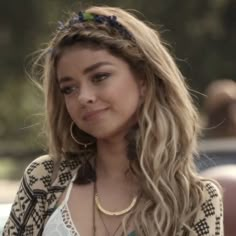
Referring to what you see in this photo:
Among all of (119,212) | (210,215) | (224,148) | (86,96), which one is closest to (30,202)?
(119,212)

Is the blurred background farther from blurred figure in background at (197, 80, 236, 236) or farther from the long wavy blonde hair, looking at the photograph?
the long wavy blonde hair

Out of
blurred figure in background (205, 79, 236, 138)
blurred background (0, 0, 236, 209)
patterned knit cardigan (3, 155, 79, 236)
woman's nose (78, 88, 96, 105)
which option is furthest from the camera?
blurred background (0, 0, 236, 209)

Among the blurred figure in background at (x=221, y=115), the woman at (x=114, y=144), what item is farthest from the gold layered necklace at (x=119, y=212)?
Result: the blurred figure in background at (x=221, y=115)

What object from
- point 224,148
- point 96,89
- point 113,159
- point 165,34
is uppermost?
point 165,34

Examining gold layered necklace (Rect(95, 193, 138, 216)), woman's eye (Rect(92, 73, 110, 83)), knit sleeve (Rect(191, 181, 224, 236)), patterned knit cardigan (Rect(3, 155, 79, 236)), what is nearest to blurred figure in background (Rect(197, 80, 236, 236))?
knit sleeve (Rect(191, 181, 224, 236))

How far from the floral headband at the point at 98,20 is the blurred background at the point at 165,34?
16.6 m

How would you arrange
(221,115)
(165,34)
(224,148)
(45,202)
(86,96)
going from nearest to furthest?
(86,96), (45,202), (224,148), (221,115), (165,34)

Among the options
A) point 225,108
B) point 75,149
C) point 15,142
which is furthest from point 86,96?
point 15,142

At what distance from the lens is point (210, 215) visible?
295cm

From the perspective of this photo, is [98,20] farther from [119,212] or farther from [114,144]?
[119,212]

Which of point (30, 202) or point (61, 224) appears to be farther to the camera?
point (30, 202)

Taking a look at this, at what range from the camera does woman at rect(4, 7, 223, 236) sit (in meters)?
2.91

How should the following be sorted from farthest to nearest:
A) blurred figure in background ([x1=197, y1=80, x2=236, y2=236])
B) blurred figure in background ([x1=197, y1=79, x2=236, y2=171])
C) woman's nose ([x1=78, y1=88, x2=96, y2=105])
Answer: blurred figure in background ([x1=197, y1=79, x2=236, y2=171])
blurred figure in background ([x1=197, y1=80, x2=236, y2=236])
woman's nose ([x1=78, y1=88, x2=96, y2=105])

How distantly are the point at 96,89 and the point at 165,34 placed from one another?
1710cm
